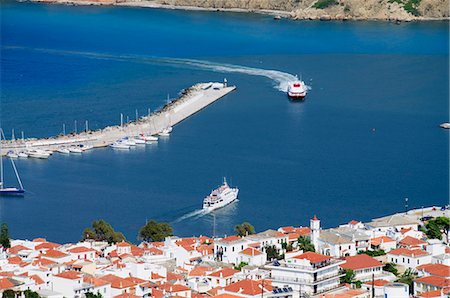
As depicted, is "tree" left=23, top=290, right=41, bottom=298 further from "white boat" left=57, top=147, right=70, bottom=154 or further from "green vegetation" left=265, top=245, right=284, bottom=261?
"white boat" left=57, top=147, right=70, bottom=154

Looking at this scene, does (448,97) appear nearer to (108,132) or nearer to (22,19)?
(108,132)

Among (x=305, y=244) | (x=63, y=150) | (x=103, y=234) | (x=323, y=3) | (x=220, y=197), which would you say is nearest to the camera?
(x=305, y=244)

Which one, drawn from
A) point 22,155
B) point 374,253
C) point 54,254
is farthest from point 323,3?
point 54,254

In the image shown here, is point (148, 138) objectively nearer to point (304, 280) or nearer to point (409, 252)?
point (409, 252)

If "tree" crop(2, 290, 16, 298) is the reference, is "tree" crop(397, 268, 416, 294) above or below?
below

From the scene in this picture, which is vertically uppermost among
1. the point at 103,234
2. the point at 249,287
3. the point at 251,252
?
the point at 249,287

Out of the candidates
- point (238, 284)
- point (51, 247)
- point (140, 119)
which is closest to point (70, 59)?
point (140, 119)

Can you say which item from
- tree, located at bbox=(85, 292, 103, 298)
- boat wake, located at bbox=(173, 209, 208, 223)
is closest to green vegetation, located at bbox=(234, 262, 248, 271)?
tree, located at bbox=(85, 292, 103, 298)
